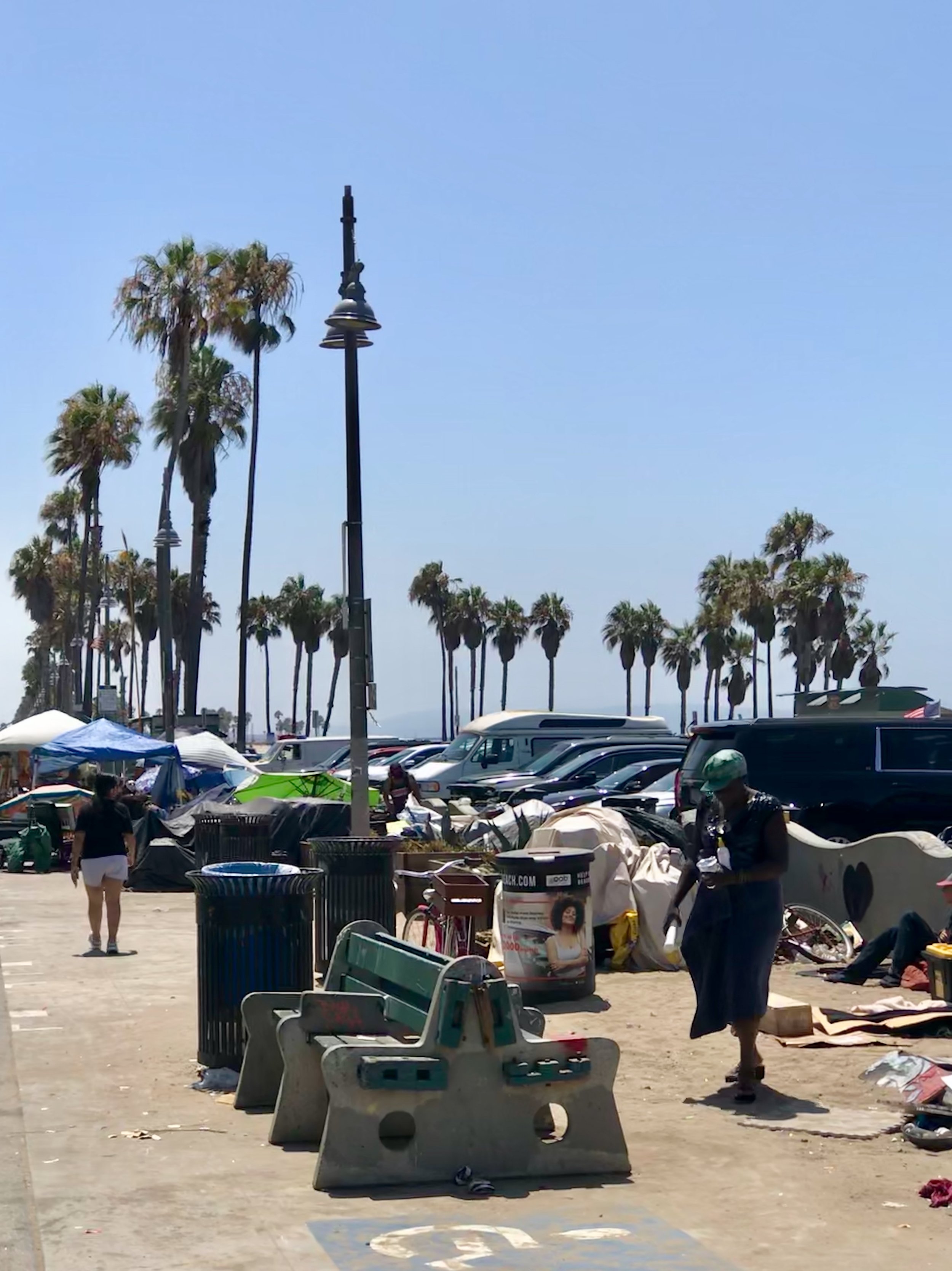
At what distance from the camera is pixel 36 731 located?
33062mm

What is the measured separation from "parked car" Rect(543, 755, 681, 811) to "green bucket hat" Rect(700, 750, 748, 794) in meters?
17.2

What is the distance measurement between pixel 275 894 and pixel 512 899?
106 inches

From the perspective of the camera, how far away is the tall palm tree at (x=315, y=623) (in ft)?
337

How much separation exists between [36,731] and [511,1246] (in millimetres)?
29185

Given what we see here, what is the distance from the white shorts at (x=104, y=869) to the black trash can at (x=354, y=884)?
203 centimetres

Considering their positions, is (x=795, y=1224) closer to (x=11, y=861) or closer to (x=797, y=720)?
(x=797, y=720)

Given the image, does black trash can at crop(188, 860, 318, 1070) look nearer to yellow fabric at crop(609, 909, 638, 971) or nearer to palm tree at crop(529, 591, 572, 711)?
yellow fabric at crop(609, 909, 638, 971)

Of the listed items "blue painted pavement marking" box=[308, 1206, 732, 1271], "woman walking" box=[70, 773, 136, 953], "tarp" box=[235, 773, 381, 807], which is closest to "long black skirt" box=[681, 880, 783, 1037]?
"blue painted pavement marking" box=[308, 1206, 732, 1271]

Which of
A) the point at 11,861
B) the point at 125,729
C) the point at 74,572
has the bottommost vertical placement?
the point at 11,861

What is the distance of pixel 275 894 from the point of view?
8648 mm

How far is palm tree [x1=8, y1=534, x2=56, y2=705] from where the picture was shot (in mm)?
91438

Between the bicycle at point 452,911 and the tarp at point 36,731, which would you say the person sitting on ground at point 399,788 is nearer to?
the tarp at point 36,731

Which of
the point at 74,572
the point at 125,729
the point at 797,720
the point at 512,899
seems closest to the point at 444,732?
the point at 74,572

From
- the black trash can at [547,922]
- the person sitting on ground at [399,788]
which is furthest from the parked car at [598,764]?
the black trash can at [547,922]
